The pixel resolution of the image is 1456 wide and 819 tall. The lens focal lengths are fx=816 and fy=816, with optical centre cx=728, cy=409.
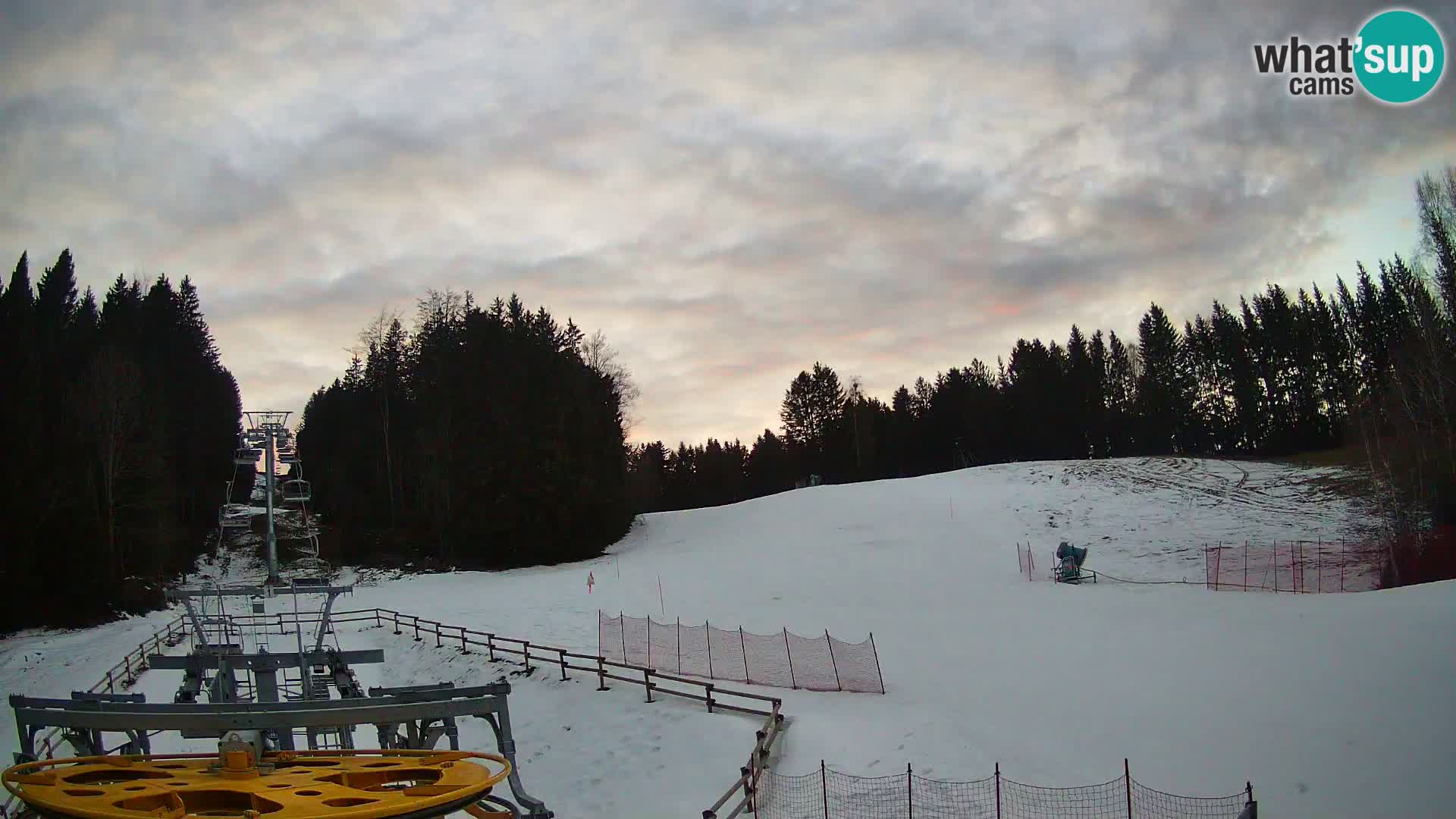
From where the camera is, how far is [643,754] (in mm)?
16219

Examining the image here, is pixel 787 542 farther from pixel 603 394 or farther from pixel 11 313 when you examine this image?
pixel 11 313

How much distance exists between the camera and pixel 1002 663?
2100 cm

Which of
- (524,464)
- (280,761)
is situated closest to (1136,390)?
(524,464)

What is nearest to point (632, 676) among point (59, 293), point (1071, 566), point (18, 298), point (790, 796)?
point (790, 796)

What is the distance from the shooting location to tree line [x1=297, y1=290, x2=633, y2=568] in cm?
4675

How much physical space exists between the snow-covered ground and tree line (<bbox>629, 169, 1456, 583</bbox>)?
25.0m

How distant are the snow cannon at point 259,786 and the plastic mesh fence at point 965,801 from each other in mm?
5973

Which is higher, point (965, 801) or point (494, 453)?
point (494, 453)

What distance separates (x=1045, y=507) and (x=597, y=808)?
3723 cm

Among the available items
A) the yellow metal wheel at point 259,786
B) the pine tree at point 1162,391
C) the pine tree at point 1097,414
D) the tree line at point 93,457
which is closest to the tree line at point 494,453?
the tree line at point 93,457

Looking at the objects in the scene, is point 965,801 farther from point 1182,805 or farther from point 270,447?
point 270,447

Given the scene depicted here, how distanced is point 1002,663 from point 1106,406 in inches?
2810

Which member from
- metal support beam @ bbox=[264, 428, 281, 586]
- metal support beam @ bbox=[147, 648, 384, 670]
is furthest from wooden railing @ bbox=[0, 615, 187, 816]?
metal support beam @ bbox=[147, 648, 384, 670]

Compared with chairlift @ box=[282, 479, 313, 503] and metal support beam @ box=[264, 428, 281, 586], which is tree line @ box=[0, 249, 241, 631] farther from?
metal support beam @ box=[264, 428, 281, 586]
